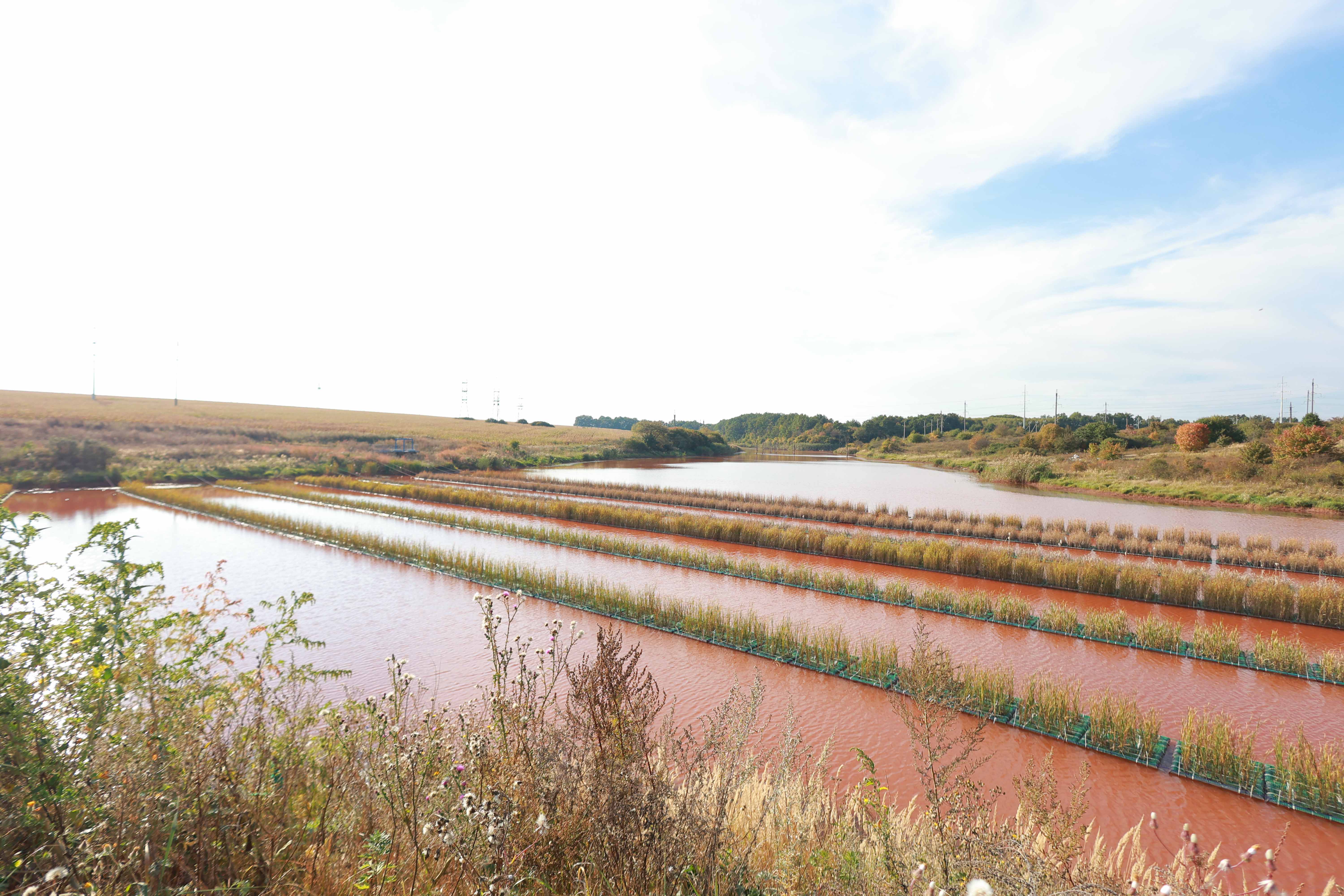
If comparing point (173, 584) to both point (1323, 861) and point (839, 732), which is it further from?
point (1323, 861)

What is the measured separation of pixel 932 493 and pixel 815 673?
26.5 meters

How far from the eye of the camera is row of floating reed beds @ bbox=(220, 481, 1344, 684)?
26.5ft

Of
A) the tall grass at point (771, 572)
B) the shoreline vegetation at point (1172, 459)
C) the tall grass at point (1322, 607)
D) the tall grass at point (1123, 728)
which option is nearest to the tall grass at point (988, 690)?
the tall grass at point (1123, 728)

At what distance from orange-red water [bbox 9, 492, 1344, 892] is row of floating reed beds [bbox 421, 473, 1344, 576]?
636 cm

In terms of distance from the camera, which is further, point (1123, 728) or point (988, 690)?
point (988, 690)

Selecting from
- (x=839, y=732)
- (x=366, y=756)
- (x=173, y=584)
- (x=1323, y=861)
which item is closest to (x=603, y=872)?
(x=366, y=756)

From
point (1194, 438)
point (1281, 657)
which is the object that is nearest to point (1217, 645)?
point (1281, 657)

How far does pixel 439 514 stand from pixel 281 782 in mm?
18155

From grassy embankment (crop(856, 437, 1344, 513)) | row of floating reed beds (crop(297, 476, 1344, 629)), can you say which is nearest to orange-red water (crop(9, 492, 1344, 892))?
row of floating reed beds (crop(297, 476, 1344, 629))

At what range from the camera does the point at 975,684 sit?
6.62m

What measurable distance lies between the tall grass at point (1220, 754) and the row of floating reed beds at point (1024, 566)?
689cm

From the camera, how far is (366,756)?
→ 12.3ft

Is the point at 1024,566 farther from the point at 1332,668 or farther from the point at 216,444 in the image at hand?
the point at 216,444

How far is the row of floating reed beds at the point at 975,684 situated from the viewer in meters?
5.14
